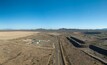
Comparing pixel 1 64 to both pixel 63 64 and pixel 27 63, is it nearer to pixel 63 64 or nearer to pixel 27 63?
pixel 27 63

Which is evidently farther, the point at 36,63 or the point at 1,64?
the point at 36,63

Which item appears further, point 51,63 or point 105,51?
point 105,51

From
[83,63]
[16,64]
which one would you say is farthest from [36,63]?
[83,63]

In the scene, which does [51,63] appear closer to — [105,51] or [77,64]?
[77,64]

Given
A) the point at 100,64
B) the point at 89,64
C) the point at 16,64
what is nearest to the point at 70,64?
the point at 89,64

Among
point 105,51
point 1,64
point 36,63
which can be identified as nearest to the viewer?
point 1,64

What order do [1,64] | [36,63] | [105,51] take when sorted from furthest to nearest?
[105,51] → [36,63] → [1,64]

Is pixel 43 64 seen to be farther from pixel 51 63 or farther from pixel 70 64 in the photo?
pixel 70 64

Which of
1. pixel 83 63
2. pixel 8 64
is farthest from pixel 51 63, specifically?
pixel 8 64
